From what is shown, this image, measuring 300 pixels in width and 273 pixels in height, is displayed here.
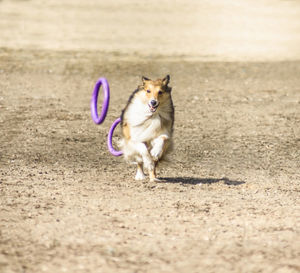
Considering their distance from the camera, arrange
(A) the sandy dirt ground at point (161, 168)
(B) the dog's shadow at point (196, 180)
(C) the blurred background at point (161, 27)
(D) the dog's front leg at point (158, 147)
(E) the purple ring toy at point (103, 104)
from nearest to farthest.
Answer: (A) the sandy dirt ground at point (161, 168) < (D) the dog's front leg at point (158, 147) < (B) the dog's shadow at point (196, 180) < (E) the purple ring toy at point (103, 104) < (C) the blurred background at point (161, 27)

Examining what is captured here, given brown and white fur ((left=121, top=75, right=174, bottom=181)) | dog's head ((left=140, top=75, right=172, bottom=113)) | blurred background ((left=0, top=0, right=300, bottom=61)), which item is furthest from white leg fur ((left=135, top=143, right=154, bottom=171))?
blurred background ((left=0, top=0, right=300, bottom=61))

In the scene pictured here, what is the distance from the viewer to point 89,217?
300 inches

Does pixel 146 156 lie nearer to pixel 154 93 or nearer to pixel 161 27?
pixel 154 93

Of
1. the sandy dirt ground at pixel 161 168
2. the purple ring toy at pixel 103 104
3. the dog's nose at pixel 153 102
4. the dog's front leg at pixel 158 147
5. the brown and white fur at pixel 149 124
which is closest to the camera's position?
the sandy dirt ground at pixel 161 168

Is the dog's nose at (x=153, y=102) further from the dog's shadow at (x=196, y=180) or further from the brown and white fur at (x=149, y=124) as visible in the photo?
the dog's shadow at (x=196, y=180)

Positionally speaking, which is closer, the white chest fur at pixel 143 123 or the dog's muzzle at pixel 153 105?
the dog's muzzle at pixel 153 105

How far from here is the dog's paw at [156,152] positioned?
9680 millimetres

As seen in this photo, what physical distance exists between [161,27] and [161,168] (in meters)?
19.7

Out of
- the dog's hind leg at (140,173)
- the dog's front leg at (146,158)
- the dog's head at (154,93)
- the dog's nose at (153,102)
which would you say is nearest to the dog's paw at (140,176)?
the dog's hind leg at (140,173)

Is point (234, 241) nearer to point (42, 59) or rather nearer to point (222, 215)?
point (222, 215)

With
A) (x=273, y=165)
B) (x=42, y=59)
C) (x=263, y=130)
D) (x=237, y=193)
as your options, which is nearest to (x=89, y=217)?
(x=237, y=193)

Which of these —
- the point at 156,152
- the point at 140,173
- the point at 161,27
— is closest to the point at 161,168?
the point at 140,173

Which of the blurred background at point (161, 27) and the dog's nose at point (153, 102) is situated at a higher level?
the blurred background at point (161, 27)

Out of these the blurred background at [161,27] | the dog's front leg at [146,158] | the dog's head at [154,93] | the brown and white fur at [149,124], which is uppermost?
the blurred background at [161,27]
